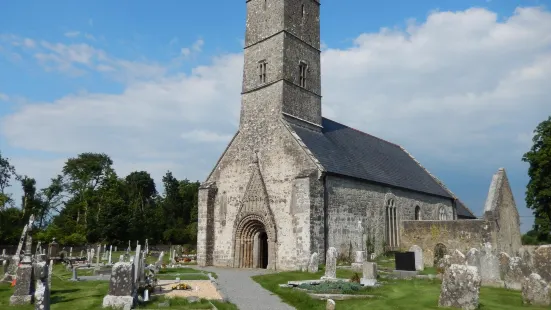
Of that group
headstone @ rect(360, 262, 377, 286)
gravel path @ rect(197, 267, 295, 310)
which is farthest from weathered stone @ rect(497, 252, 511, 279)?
gravel path @ rect(197, 267, 295, 310)

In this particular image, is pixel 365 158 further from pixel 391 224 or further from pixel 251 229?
pixel 251 229

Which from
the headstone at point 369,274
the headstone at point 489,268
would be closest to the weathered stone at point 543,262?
the headstone at point 489,268

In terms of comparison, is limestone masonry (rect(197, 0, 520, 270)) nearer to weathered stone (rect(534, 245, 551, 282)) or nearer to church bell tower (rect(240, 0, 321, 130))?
church bell tower (rect(240, 0, 321, 130))

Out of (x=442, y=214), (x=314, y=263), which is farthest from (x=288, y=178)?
(x=442, y=214)

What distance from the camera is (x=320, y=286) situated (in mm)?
14938

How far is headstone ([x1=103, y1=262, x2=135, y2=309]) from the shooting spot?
1125 cm

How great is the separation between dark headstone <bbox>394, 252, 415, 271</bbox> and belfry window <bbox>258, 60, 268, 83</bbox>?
14176mm

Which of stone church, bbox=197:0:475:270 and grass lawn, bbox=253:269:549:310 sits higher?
stone church, bbox=197:0:475:270

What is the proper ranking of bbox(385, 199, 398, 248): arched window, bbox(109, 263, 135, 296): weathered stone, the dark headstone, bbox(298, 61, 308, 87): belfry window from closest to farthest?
bbox(109, 263, 135, 296): weathered stone < the dark headstone < bbox(298, 61, 308, 87): belfry window < bbox(385, 199, 398, 248): arched window

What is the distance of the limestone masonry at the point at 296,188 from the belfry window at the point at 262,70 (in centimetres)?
7

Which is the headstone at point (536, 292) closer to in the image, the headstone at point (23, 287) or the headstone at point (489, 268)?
the headstone at point (489, 268)

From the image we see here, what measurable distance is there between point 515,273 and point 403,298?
5224 millimetres

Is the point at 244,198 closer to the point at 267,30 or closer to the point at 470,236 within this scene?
the point at 267,30

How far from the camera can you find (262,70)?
93.2 ft
